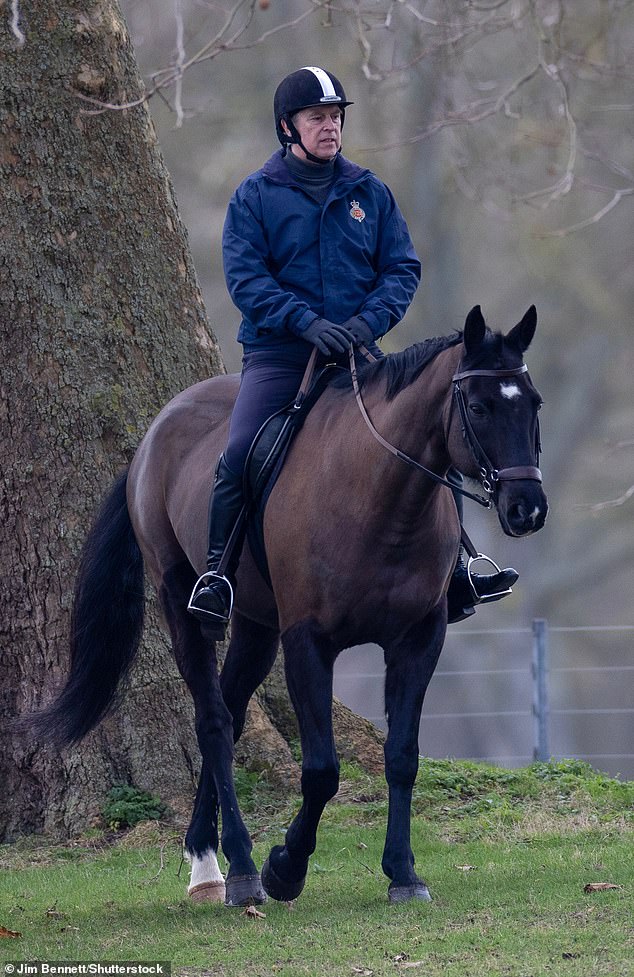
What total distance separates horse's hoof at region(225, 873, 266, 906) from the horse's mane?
2.14m

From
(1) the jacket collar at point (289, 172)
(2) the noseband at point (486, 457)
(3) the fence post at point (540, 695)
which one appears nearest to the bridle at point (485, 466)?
(2) the noseband at point (486, 457)

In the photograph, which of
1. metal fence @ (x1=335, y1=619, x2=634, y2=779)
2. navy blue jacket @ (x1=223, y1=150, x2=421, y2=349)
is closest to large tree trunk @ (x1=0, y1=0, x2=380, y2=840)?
navy blue jacket @ (x1=223, y1=150, x2=421, y2=349)

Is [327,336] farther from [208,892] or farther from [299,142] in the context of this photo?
[208,892]

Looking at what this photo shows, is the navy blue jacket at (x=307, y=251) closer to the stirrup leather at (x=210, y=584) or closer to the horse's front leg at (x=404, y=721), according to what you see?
the stirrup leather at (x=210, y=584)

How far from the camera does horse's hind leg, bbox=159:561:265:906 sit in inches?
226

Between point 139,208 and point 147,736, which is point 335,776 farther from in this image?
point 139,208

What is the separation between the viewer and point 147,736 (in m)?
7.48

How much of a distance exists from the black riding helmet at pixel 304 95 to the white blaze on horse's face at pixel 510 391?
1.61 m

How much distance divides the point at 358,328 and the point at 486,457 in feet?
3.77

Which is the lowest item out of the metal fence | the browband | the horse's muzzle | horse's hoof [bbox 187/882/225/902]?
the metal fence

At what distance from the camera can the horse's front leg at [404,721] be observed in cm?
537

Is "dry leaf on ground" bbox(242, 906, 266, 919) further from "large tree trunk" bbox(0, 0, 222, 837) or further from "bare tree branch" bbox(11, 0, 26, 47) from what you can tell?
"bare tree branch" bbox(11, 0, 26, 47)

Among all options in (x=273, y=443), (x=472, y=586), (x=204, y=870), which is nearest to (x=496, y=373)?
(x=273, y=443)

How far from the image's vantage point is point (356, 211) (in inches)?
228
